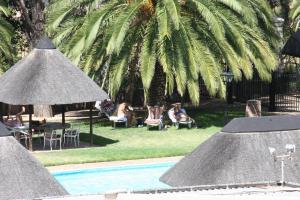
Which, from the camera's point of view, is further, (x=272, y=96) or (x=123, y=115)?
(x=272, y=96)

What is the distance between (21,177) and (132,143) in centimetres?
1025

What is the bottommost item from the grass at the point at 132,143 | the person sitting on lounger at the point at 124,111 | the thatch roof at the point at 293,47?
the grass at the point at 132,143

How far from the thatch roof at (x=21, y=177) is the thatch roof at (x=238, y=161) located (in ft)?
8.35

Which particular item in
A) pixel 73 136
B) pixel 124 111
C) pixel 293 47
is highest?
pixel 293 47

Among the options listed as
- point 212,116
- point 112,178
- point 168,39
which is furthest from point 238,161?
point 212,116

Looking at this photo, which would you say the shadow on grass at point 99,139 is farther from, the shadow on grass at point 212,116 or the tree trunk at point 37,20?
the tree trunk at point 37,20

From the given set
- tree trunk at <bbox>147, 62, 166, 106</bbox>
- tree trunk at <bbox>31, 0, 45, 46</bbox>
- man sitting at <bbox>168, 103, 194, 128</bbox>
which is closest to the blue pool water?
man sitting at <bbox>168, 103, 194, 128</bbox>

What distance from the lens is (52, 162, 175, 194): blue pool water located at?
1822 cm

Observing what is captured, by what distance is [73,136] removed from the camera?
22938mm

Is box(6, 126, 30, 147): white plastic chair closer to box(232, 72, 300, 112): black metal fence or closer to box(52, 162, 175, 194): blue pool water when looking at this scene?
box(52, 162, 175, 194): blue pool water

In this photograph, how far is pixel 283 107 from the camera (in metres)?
32.4

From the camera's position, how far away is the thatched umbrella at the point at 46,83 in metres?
21.9

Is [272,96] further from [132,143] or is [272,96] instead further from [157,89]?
[132,143]

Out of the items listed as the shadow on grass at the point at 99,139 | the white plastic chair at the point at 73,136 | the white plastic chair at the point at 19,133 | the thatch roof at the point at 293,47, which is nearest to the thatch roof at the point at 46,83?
the white plastic chair at the point at 19,133
